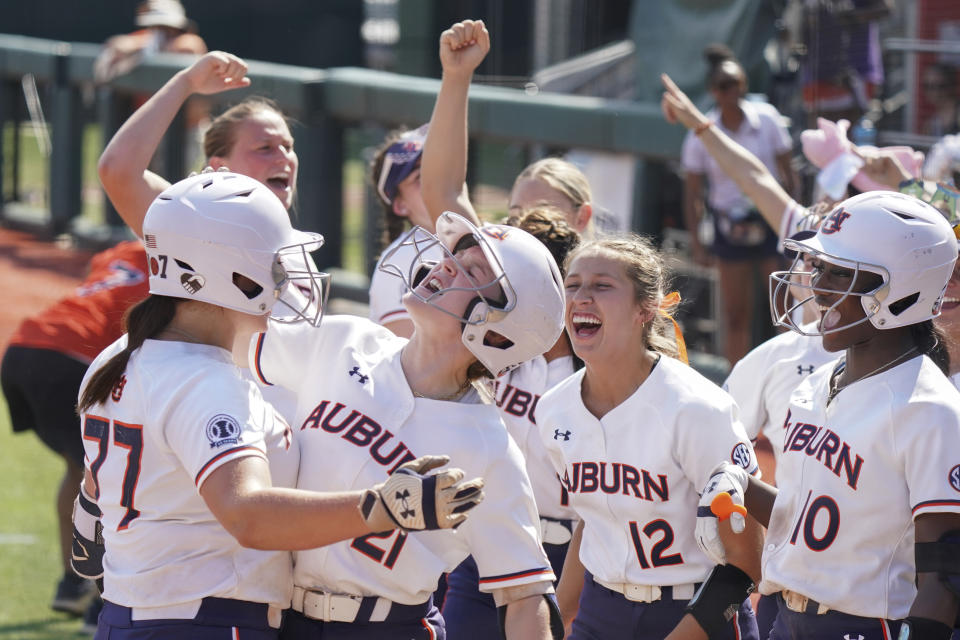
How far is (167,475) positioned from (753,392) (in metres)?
2.08

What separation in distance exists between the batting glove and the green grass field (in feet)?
12.1

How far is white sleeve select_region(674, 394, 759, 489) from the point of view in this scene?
3.35m

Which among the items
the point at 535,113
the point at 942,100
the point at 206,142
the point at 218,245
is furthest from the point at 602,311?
the point at 942,100

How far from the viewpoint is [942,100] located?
11.0 metres

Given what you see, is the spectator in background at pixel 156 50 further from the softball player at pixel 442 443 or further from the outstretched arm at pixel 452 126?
the softball player at pixel 442 443

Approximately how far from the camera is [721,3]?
9.98 m

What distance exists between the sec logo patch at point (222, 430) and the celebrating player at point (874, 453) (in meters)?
1.22

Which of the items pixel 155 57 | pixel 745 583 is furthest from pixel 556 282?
pixel 155 57

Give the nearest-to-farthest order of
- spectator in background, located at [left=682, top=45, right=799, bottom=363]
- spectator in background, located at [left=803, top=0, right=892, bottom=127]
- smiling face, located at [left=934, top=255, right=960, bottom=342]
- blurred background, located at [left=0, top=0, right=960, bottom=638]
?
1. smiling face, located at [left=934, top=255, right=960, bottom=342]
2. spectator in background, located at [left=682, top=45, right=799, bottom=363]
3. blurred background, located at [left=0, top=0, right=960, bottom=638]
4. spectator in background, located at [left=803, top=0, right=892, bottom=127]

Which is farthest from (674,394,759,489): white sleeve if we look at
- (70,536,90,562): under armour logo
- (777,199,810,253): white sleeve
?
(70,536,90,562): under armour logo

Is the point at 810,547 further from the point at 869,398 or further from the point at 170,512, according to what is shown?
the point at 170,512

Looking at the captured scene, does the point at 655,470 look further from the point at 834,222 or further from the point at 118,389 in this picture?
the point at 118,389

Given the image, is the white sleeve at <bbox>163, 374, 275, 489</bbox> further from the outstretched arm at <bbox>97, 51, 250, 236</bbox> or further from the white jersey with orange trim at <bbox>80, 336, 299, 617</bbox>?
the outstretched arm at <bbox>97, 51, 250, 236</bbox>

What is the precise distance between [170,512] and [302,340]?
0.68m
